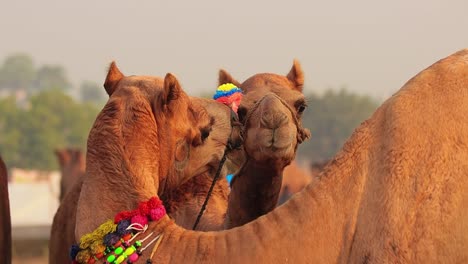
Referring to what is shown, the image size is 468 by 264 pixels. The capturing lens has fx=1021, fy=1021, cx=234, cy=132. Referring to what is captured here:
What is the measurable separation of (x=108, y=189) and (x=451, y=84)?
5.20ft

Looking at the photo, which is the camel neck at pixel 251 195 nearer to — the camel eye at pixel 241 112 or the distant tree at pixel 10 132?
the camel eye at pixel 241 112

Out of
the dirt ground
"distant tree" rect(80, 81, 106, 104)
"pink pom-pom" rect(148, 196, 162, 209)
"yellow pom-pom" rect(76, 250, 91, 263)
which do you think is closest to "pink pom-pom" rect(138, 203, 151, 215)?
"pink pom-pom" rect(148, 196, 162, 209)

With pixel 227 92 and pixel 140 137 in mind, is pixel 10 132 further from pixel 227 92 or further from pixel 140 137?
pixel 140 137

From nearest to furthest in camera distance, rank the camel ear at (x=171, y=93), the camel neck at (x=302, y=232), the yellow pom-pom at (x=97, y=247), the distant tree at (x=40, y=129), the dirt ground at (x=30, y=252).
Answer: the camel neck at (x=302, y=232) → the yellow pom-pom at (x=97, y=247) → the camel ear at (x=171, y=93) → the dirt ground at (x=30, y=252) → the distant tree at (x=40, y=129)

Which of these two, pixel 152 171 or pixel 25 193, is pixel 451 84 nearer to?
pixel 152 171

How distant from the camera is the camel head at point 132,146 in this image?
4574 mm

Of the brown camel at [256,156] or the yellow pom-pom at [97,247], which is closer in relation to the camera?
the yellow pom-pom at [97,247]

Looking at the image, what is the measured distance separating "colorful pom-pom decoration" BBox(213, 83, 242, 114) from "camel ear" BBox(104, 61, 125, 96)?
45.2 inches

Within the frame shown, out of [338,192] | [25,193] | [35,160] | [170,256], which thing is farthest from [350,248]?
[35,160]

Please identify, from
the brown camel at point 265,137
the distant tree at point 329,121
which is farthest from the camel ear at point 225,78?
the distant tree at point 329,121

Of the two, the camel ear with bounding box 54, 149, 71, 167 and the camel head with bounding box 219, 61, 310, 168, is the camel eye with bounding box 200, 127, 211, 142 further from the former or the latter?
the camel ear with bounding box 54, 149, 71, 167

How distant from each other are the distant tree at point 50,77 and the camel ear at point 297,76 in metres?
183

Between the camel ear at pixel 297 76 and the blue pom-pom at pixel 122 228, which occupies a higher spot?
the camel ear at pixel 297 76

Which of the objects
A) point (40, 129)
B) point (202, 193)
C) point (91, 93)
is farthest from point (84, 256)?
point (91, 93)
